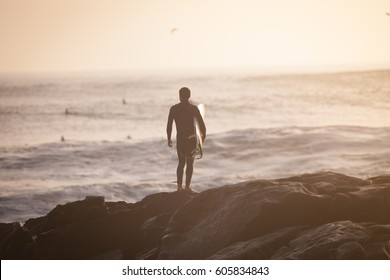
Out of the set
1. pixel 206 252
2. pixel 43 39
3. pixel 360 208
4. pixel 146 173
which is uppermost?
pixel 43 39

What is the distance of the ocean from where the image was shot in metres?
20.2

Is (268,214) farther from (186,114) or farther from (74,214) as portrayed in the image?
(74,214)

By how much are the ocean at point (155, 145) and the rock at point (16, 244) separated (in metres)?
6.24

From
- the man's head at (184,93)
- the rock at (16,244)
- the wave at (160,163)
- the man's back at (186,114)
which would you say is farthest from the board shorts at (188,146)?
the wave at (160,163)

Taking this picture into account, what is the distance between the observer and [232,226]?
8.02 m

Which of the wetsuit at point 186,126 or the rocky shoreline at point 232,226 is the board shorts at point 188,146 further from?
the rocky shoreline at point 232,226

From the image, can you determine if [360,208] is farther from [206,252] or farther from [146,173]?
[146,173]

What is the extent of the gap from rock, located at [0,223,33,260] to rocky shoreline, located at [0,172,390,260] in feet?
0.06

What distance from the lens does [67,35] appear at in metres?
27.2

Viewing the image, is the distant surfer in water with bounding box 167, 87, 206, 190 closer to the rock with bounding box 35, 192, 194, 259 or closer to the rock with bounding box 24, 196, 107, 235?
the rock with bounding box 35, 192, 194, 259

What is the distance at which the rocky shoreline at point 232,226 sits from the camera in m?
7.28
